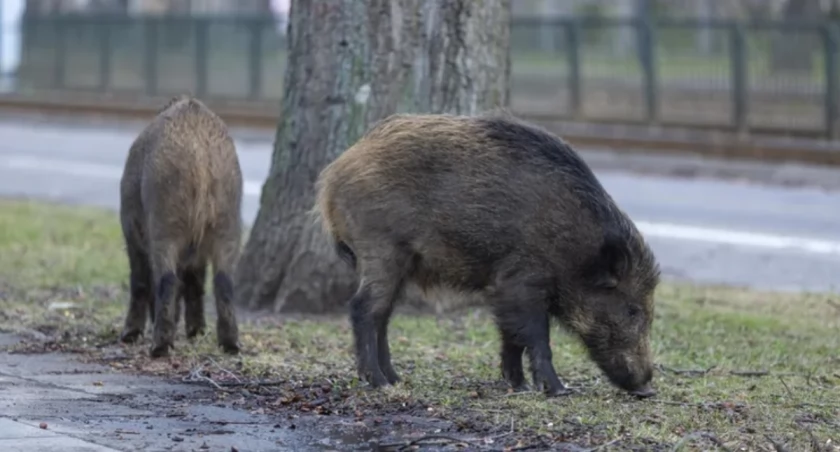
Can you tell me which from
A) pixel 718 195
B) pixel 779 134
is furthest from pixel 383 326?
pixel 779 134

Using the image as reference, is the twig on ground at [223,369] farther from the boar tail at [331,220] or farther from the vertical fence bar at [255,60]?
the vertical fence bar at [255,60]

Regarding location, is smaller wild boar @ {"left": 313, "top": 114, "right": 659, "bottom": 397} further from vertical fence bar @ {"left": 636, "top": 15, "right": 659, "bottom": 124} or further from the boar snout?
vertical fence bar @ {"left": 636, "top": 15, "right": 659, "bottom": 124}

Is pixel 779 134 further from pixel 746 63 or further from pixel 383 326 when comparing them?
pixel 383 326

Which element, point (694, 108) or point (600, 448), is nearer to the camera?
point (600, 448)

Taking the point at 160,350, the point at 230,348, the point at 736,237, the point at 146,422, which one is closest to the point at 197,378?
the point at 160,350

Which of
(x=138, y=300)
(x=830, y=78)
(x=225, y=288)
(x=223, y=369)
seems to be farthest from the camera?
(x=830, y=78)

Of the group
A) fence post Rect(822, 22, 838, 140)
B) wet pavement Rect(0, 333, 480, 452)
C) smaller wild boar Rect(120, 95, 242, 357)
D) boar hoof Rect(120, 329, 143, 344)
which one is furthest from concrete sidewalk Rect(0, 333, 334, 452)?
fence post Rect(822, 22, 838, 140)

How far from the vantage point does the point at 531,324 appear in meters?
6.44

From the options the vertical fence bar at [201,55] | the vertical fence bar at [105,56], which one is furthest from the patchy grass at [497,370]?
the vertical fence bar at [105,56]

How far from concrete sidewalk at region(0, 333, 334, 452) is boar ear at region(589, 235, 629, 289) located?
1.33 metres

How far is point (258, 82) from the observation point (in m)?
26.1

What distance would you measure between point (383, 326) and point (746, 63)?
14.8 meters

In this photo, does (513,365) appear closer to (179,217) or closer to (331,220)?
(331,220)

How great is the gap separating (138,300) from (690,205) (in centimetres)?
900
